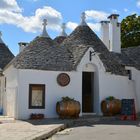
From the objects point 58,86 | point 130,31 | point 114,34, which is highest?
point 130,31

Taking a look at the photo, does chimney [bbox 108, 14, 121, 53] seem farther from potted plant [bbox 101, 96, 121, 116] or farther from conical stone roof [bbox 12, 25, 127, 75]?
potted plant [bbox 101, 96, 121, 116]

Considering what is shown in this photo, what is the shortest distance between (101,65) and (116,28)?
7992mm

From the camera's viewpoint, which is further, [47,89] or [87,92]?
[87,92]

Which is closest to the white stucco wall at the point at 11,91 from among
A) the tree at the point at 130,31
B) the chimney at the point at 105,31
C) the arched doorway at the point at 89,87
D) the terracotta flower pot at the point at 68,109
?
the terracotta flower pot at the point at 68,109

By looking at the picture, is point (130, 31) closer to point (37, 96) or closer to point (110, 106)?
point (110, 106)

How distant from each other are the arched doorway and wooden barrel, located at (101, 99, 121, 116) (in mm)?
1116

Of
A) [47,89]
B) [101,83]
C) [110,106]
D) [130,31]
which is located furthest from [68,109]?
[130,31]

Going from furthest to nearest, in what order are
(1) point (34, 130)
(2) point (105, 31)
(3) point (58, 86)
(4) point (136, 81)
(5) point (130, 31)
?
(5) point (130, 31) < (2) point (105, 31) < (4) point (136, 81) < (3) point (58, 86) < (1) point (34, 130)

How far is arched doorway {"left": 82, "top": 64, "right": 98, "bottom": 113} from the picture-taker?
81.3 feet

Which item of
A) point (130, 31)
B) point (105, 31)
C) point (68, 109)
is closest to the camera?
point (68, 109)

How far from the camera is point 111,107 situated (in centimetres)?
2366

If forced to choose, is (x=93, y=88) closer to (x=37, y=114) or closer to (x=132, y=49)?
(x=37, y=114)

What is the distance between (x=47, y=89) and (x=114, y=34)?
1080 centimetres

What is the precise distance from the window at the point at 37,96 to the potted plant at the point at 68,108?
943 mm
